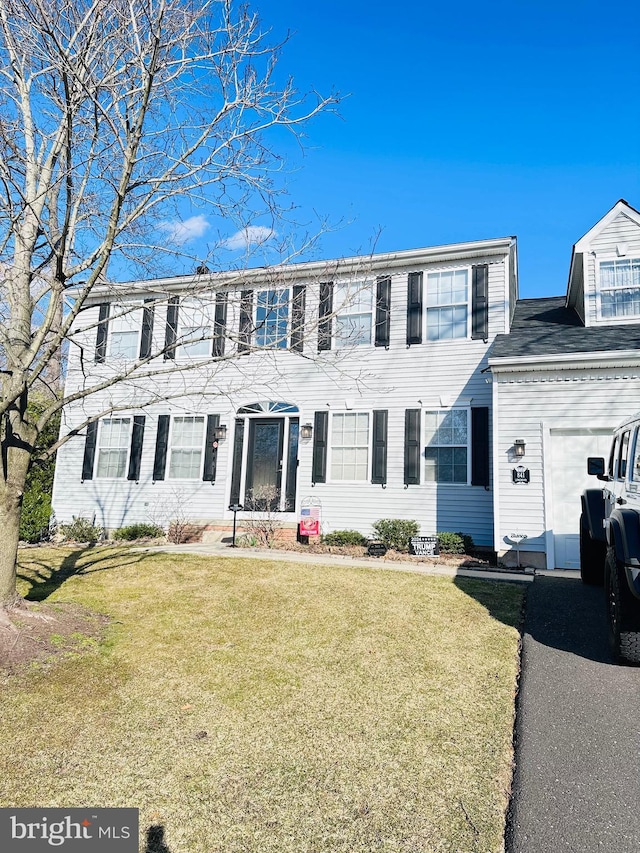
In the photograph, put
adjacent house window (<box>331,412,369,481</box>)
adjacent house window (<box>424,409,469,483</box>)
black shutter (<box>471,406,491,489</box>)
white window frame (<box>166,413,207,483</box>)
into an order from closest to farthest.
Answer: black shutter (<box>471,406,491,489</box>) → adjacent house window (<box>424,409,469,483</box>) → adjacent house window (<box>331,412,369,481</box>) → white window frame (<box>166,413,207,483</box>)

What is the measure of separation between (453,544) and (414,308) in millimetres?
5263

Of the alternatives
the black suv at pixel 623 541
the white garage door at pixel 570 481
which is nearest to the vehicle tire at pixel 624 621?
the black suv at pixel 623 541

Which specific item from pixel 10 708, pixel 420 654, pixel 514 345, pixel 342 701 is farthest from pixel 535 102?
pixel 10 708

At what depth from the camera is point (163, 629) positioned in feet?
16.7

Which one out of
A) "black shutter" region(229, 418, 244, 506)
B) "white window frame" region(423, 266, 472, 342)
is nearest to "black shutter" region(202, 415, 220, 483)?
"black shutter" region(229, 418, 244, 506)

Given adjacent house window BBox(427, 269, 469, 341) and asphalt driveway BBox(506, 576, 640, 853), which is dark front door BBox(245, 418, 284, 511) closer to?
adjacent house window BBox(427, 269, 469, 341)

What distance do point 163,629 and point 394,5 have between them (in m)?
9.88

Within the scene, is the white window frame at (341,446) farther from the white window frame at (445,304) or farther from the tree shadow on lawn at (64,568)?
the tree shadow on lawn at (64,568)

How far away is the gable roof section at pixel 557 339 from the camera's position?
912 cm

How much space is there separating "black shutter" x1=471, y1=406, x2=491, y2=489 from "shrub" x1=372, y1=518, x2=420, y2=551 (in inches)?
61.0

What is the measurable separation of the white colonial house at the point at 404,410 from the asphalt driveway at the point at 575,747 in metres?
4.48

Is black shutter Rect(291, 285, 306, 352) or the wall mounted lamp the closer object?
black shutter Rect(291, 285, 306, 352)

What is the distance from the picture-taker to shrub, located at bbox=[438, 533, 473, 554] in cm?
973

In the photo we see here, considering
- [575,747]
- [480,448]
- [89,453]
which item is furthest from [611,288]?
[89,453]
